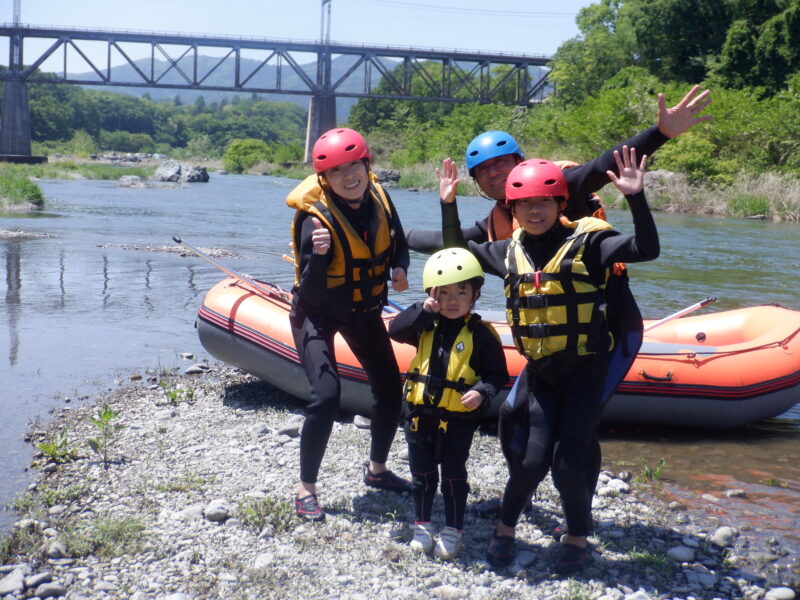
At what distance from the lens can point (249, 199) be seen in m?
28.9

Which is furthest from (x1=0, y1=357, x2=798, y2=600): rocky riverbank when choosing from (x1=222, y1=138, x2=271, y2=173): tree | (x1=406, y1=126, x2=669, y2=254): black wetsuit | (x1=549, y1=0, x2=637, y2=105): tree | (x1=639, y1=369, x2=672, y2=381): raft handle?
(x1=222, y1=138, x2=271, y2=173): tree

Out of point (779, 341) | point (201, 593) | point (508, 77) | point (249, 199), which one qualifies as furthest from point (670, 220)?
point (508, 77)

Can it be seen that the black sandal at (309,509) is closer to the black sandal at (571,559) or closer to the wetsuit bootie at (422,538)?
the wetsuit bootie at (422,538)

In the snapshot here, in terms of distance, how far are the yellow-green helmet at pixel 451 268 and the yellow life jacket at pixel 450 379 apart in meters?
0.22

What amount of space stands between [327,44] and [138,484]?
177 feet

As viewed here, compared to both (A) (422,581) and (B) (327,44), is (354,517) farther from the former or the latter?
(B) (327,44)

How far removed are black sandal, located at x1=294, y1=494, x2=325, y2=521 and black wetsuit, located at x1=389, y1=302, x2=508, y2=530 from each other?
17.5 inches

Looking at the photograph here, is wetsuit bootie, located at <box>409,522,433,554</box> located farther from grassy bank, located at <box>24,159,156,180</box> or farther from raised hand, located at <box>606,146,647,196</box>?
grassy bank, located at <box>24,159,156,180</box>

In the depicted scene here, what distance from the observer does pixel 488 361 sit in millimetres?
3152

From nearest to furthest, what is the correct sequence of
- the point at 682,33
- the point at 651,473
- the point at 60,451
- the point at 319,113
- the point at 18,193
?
the point at 60,451 < the point at 651,473 < the point at 18,193 < the point at 682,33 < the point at 319,113

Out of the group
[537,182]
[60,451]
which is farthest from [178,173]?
[537,182]

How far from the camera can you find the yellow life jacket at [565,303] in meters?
2.90

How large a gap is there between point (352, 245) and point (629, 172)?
3.78 ft

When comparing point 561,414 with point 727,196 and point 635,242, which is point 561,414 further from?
point 727,196
